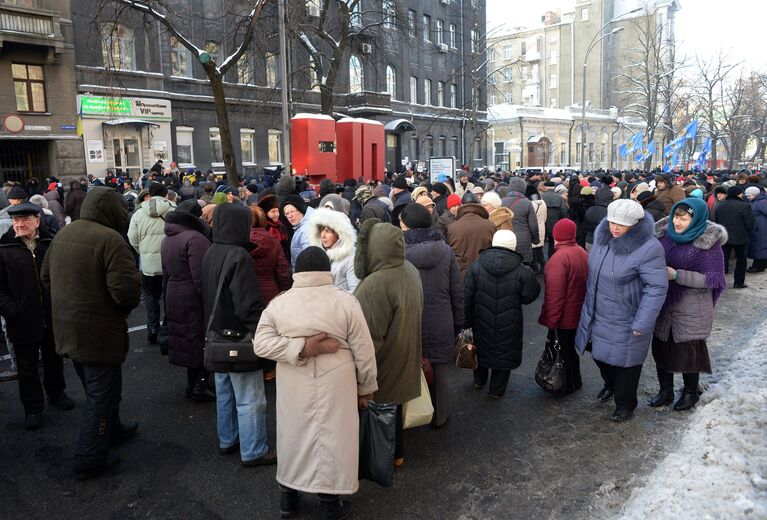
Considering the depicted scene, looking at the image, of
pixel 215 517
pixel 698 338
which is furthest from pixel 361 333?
pixel 698 338

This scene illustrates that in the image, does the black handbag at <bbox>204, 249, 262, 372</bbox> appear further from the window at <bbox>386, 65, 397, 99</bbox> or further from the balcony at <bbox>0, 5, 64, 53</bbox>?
the window at <bbox>386, 65, 397, 99</bbox>

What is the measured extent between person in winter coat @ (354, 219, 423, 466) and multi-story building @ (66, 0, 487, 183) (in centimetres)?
1438

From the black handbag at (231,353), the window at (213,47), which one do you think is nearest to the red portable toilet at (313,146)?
the black handbag at (231,353)

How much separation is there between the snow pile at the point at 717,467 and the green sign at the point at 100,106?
25031 millimetres

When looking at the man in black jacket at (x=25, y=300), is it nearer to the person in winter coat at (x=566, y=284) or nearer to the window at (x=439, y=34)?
the person in winter coat at (x=566, y=284)

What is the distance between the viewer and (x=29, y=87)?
23391mm

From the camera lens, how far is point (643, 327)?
181 inches

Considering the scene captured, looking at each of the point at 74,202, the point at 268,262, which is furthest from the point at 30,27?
the point at 268,262

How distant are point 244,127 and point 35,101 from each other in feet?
33.6

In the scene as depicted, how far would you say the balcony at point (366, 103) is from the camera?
35969 millimetres

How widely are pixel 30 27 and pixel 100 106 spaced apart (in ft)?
12.4

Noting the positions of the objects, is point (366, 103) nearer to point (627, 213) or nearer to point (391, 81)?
point (391, 81)

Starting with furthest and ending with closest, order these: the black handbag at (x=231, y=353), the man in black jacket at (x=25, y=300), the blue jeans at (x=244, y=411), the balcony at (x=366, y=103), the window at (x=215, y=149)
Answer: the balcony at (x=366, y=103), the window at (x=215, y=149), the man in black jacket at (x=25, y=300), the blue jeans at (x=244, y=411), the black handbag at (x=231, y=353)

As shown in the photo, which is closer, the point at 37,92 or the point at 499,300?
the point at 499,300
